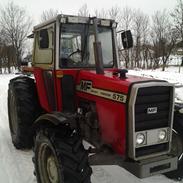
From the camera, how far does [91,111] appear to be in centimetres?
417

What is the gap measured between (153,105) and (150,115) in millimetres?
126

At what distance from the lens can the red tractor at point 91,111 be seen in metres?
3.43

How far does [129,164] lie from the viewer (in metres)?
3.47

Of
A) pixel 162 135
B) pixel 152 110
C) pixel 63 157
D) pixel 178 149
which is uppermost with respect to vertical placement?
pixel 152 110

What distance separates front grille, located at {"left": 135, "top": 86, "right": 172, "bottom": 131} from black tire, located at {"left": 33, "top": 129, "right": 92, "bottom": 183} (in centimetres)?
75

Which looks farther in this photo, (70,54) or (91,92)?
(70,54)

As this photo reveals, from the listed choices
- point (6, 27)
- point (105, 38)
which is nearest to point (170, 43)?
point (6, 27)

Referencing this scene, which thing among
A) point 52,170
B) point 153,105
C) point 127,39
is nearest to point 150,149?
point 153,105

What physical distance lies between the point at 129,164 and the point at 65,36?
2.23m

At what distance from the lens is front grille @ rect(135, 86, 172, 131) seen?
11.2 ft

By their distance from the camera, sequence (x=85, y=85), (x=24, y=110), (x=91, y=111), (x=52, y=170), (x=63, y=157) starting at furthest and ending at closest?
(x=24, y=110) → (x=85, y=85) → (x=91, y=111) → (x=52, y=170) → (x=63, y=157)

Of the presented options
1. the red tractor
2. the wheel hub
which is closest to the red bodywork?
the red tractor

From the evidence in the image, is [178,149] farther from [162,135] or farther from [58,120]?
[58,120]

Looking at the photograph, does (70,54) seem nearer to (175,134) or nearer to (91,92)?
(91,92)
